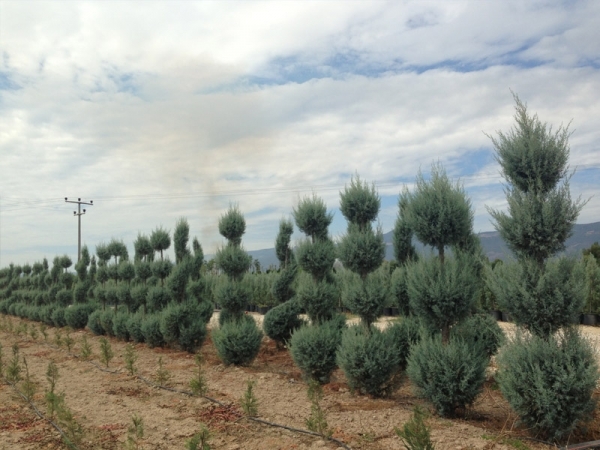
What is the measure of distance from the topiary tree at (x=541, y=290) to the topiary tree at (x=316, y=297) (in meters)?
2.90

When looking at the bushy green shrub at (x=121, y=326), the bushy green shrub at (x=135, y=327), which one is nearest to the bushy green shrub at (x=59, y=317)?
the bushy green shrub at (x=121, y=326)

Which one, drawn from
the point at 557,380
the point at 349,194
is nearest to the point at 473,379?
the point at 557,380

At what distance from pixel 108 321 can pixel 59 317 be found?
5551 millimetres

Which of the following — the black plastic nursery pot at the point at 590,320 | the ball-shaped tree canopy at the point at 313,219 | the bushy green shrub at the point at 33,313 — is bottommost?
the bushy green shrub at the point at 33,313

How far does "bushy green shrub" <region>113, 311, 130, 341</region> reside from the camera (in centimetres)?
1454

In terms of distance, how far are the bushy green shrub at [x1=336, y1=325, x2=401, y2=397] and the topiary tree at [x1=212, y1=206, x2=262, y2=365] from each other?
3.07 m

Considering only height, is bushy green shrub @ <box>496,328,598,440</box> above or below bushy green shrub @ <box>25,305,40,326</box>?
above

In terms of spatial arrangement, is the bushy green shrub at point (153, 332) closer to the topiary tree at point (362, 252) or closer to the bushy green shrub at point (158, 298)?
the bushy green shrub at point (158, 298)

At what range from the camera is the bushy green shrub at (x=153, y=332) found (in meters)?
12.6

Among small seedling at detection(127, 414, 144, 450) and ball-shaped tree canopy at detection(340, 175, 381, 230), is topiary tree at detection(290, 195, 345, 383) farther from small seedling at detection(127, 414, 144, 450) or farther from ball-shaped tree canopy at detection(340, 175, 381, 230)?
small seedling at detection(127, 414, 144, 450)

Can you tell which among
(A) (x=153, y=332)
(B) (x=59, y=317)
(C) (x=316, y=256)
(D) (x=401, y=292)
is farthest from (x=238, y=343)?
(B) (x=59, y=317)

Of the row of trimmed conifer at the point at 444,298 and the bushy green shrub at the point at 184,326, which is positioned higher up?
the row of trimmed conifer at the point at 444,298

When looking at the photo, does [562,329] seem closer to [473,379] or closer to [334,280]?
[473,379]

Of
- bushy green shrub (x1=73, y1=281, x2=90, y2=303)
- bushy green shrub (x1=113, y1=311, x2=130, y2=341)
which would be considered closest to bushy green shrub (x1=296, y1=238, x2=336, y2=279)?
bushy green shrub (x1=113, y1=311, x2=130, y2=341)
